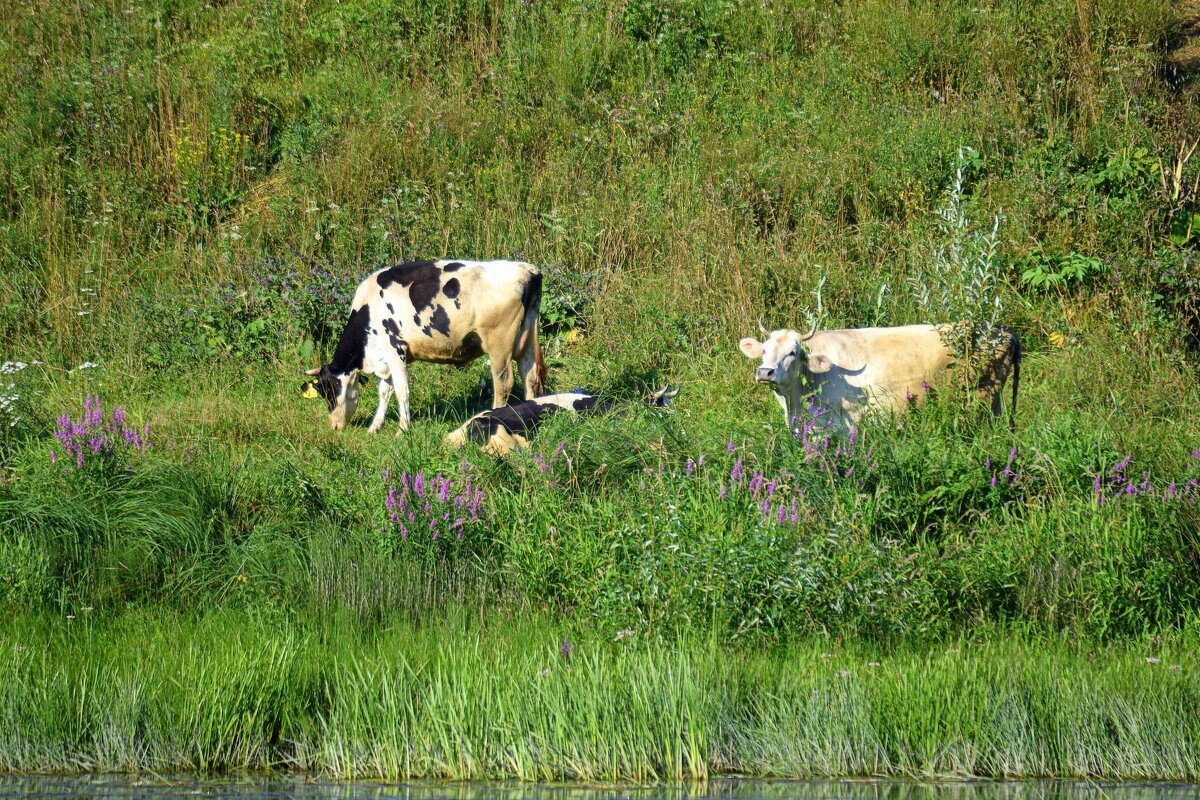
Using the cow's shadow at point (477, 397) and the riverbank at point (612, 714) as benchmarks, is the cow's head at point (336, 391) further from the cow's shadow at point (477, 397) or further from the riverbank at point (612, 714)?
the riverbank at point (612, 714)

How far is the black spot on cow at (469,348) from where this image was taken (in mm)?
10840

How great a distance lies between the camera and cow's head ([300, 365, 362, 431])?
1084 cm

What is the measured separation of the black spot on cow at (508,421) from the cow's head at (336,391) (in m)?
Result: 1.95

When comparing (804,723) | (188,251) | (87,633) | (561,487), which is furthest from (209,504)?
(188,251)

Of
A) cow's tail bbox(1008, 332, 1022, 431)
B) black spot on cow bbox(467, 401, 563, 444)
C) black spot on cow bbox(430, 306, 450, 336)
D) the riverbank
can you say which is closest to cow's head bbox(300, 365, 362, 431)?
black spot on cow bbox(430, 306, 450, 336)

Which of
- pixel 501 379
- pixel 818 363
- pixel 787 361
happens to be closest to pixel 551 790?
pixel 787 361

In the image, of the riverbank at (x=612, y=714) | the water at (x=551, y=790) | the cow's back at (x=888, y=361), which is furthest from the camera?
the cow's back at (x=888, y=361)

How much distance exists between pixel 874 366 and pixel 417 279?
14.0ft

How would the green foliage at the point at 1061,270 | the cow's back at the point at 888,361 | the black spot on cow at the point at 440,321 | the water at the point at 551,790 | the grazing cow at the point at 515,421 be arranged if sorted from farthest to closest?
the green foliage at the point at 1061,270
the black spot on cow at the point at 440,321
the grazing cow at the point at 515,421
the cow's back at the point at 888,361
the water at the point at 551,790

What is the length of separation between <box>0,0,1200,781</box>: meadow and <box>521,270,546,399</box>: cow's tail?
559 mm

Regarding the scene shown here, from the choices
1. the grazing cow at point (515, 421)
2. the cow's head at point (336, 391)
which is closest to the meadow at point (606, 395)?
the cow's head at point (336, 391)

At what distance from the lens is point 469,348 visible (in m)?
10.9

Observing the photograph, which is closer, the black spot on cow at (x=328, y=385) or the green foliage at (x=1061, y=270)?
the black spot on cow at (x=328, y=385)

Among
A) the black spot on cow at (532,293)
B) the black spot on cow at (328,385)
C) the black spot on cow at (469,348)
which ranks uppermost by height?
the black spot on cow at (532,293)
